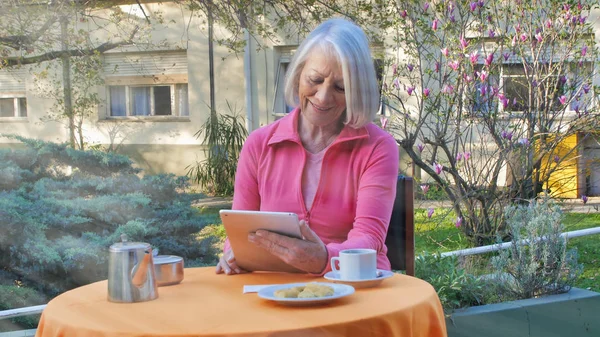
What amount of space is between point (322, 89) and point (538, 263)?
1.95 m

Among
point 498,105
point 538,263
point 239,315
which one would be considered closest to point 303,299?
point 239,315

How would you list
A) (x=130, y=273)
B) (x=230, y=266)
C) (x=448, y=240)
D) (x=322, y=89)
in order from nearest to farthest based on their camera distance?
(x=130, y=273)
(x=230, y=266)
(x=322, y=89)
(x=448, y=240)

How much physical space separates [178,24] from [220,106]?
70.8 inches

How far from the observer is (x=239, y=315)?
1.65 metres

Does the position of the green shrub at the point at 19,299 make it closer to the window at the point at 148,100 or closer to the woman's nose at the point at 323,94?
the woman's nose at the point at 323,94

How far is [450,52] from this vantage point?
5996 millimetres

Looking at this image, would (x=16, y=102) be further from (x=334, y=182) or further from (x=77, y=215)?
(x=334, y=182)

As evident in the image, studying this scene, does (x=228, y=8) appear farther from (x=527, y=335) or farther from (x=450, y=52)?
(x=527, y=335)

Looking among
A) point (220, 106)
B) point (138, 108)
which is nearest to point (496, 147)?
Answer: point (220, 106)

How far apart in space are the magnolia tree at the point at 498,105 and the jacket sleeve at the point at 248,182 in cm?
352

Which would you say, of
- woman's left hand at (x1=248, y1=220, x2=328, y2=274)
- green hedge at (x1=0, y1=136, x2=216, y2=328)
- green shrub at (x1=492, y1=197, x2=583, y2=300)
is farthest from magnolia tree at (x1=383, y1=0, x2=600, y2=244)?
woman's left hand at (x1=248, y1=220, x2=328, y2=274)

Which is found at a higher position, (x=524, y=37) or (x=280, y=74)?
(x=280, y=74)

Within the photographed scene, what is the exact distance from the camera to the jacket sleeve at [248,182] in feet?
8.35

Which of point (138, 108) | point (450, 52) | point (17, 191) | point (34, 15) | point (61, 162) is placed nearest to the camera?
point (17, 191)
